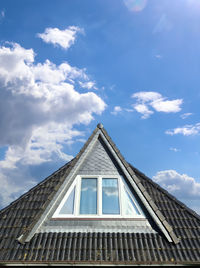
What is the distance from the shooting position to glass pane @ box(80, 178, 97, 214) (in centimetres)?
563

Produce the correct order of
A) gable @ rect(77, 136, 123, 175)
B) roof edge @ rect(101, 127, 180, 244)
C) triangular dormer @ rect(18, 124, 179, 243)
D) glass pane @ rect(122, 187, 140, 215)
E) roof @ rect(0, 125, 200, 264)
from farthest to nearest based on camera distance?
gable @ rect(77, 136, 123, 175), glass pane @ rect(122, 187, 140, 215), triangular dormer @ rect(18, 124, 179, 243), roof edge @ rect(101, 127, 180, 244), roof @ rect(0, 125, 200, 264)

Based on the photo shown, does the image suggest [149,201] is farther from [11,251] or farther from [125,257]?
[11,251]

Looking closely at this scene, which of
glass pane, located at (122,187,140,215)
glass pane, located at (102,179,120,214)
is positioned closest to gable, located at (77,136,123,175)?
glass pane, located at (102,179,120,214)

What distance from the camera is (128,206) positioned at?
19.0ft

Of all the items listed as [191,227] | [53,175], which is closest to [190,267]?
[191,227]

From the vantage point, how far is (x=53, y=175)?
23.2 feet

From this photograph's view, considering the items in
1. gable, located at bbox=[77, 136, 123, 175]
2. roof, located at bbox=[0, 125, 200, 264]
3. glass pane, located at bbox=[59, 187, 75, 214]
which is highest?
gable, located at bbox=[77, 136, 123, 175]

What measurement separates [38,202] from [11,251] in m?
1.48

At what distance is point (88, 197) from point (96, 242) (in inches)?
48.8

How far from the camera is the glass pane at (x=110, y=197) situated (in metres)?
5.66

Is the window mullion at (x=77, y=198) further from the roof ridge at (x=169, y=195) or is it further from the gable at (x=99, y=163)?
the roof ridge at (x=169, y=195)

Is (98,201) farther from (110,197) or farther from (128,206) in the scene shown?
(128,206)

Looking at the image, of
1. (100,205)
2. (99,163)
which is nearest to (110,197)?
(100,205)

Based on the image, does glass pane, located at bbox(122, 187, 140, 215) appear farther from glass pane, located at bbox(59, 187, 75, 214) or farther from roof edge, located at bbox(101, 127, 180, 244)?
glass pane, located at bbox(59, 187, 75, 214)
